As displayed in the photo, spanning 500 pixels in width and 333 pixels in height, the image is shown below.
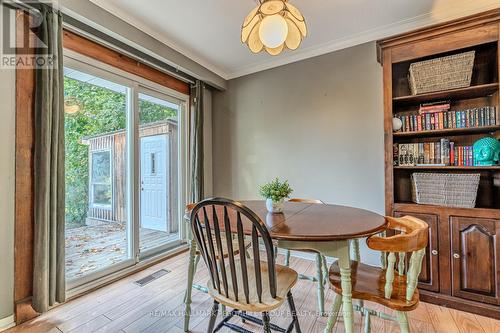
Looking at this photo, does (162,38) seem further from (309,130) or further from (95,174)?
(309,130)

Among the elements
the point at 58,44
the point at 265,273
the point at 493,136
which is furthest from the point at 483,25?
the point at 58,44

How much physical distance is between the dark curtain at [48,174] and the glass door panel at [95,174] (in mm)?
335

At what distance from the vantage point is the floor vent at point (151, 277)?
2.44 meters

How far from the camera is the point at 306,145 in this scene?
306 cm

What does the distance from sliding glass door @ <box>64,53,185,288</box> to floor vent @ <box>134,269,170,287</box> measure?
285mm

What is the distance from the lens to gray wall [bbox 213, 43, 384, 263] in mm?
2668

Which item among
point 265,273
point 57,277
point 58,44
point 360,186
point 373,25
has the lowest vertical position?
point 57,277

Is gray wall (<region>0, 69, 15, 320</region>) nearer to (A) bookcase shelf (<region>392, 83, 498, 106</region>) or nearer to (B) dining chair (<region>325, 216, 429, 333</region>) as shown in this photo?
(B) dining chair (<region>325, 216, 429, 333</region>)

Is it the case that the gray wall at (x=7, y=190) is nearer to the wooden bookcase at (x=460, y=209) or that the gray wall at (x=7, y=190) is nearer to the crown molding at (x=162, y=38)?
the crown molding at (x=162, y=38)

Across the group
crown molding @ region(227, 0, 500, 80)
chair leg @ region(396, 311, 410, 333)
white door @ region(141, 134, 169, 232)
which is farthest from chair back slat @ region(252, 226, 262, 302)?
white door @ region(141, 134, 169, 232)

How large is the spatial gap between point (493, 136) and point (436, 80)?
68cm

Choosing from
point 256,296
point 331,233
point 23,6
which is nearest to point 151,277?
point 256,296

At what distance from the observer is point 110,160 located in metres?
2.67

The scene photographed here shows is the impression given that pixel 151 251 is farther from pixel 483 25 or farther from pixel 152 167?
pixel 483 25
